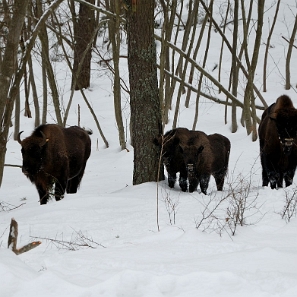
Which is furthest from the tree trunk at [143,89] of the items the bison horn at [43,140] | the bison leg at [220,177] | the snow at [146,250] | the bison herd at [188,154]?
the bison leg at [220,177]

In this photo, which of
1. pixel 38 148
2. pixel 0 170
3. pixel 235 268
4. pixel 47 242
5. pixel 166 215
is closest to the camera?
pixel 235 268

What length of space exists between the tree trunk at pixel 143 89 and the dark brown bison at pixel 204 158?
64 centimetres

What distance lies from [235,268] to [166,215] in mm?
2891

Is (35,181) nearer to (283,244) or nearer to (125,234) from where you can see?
(125,234)

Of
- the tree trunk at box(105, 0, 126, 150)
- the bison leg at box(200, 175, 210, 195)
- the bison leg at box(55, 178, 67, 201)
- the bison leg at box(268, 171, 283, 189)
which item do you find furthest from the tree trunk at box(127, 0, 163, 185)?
the tree trunk at box(105, 0, 126, 150)

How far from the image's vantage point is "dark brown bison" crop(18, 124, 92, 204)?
992cm

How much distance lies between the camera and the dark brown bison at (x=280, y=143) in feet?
31.8

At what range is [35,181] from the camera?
10391mm

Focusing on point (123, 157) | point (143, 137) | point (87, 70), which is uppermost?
point (87, 70)

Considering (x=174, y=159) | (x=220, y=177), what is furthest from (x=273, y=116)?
(x=220, y=177)

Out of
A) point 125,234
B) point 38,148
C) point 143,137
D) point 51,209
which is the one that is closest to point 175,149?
point 143,137

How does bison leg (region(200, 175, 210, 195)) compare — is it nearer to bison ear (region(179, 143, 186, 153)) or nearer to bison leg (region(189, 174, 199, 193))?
bison leg (region(189, 174, 199, 193))

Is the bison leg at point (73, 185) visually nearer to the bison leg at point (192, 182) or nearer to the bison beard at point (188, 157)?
the bison beard at point (188, 157)

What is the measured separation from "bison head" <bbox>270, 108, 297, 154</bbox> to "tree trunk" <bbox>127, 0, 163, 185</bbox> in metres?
2.17
